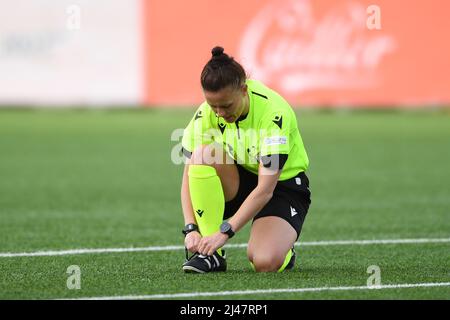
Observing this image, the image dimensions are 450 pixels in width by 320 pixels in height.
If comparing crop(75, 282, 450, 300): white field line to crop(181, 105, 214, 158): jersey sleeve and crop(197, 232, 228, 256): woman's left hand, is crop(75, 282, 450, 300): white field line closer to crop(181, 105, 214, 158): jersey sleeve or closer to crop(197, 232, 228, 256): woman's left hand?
crop(197, 232, 228, 256): woman's left hand

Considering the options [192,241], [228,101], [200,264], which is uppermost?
[228,101]

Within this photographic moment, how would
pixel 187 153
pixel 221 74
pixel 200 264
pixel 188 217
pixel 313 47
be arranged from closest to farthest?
1. pixel 221 74
2. pixel 200 264
3. pixel 188 217
4. pixel 187 153
5. pixel 313 47

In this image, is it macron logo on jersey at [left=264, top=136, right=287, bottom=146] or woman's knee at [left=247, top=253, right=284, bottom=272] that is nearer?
macron logo on jersey at [left=264, top=136, right=287, bottom=146]

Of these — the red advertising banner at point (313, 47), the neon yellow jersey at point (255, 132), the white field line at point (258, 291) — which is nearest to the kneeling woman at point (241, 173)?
the neon yellow jersey at point (255, 132)

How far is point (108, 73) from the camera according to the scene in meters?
19.9

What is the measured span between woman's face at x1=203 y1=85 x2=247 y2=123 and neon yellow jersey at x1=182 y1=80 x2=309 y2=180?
0.13 m

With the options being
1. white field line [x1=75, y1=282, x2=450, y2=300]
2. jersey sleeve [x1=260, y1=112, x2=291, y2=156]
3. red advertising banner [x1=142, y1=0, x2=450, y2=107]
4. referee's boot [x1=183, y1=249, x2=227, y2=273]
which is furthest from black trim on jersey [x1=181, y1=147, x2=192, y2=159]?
red advertising banner [x1=142, y1=0, x2=450, y2=107]

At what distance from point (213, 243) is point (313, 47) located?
46.3 ft

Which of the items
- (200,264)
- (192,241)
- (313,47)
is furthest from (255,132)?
(313,47)

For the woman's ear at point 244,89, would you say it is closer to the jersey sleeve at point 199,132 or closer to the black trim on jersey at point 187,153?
the jersey sleeve at point 199,132

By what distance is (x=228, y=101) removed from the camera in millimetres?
5820

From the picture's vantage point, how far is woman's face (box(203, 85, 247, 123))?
5781 mm

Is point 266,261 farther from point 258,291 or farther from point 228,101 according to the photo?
point 228,101

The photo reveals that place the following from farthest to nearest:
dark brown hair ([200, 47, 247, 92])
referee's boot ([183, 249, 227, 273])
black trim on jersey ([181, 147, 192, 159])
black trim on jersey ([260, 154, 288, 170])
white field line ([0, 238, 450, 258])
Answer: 1. white field line ([0, 238, 450, 258])
2. black trim on jersey ([181, 147, 192, 159])
3. referee's boot ([183, 249, 227, 273])
4. black trim on jersey ([260, 154, 288, 170])
5. dark brown hair ([200, 47, 247, 92])
